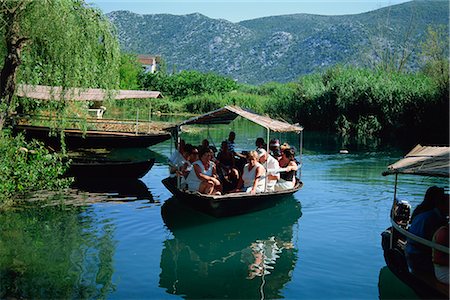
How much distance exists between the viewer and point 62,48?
14820 mm

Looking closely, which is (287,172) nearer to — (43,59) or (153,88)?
(43,59)

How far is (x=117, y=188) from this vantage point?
56.9 ft

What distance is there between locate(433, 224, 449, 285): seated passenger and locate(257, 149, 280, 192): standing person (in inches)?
241

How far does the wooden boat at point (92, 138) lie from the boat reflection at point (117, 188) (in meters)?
6.64

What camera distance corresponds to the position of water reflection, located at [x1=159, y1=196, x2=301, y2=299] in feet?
30.2

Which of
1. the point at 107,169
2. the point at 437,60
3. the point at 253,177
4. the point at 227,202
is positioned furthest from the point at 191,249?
the point at 437,60

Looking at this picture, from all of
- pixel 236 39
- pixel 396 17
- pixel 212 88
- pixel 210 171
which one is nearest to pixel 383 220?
pixel 210 171

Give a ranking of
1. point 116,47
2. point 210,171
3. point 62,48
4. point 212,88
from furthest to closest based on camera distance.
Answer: point 212,88 → point 116,47 → point 62,48 → point 210,171

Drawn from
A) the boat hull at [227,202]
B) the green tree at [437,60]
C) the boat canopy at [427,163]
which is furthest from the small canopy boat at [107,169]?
the green tree at [437,60]

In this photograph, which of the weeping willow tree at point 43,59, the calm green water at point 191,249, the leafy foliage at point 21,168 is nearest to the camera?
the calm green water at point 191,249

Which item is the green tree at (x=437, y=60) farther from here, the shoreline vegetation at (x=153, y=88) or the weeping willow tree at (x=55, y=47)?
the weeping willow tree at (x=55, y=47)

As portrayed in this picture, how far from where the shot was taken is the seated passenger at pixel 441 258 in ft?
24.0

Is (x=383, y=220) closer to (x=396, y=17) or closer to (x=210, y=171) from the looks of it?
(x=210, y=171)

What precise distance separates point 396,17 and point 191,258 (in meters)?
124
